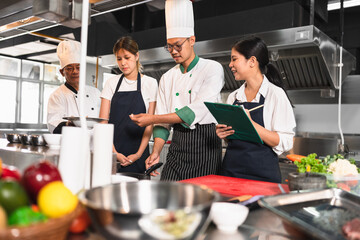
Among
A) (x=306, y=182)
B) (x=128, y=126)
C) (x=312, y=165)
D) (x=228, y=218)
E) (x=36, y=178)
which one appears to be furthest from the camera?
(x=128, y=126)

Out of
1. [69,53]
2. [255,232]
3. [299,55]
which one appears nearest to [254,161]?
[255,232]

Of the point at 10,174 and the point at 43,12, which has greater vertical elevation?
the point at 43,12

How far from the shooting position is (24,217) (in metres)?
0.67

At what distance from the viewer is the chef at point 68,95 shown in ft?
9.03

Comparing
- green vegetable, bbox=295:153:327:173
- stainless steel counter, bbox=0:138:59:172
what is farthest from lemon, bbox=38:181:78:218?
green vegetable, bbox=295:153:327:173

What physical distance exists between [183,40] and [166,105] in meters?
0.47

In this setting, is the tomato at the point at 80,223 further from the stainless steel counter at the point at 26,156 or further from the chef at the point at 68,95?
the chef at the point at 68,95

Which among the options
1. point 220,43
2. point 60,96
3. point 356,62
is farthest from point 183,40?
point 356,62

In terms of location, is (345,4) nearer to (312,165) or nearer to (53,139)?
(312,165)

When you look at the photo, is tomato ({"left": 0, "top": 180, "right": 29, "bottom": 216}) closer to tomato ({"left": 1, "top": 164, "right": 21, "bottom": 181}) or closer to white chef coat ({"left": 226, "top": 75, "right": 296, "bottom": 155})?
tomato ({"left": 1, "top": 164, "right": 21, "bottom": 181})

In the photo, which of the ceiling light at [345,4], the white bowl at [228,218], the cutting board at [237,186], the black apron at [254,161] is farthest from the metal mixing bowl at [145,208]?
the ceiling light at [345,4]

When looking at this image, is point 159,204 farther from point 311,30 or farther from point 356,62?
point 356,62

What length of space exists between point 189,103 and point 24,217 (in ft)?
5.38

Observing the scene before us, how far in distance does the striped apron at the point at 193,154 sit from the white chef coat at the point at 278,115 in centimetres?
40
